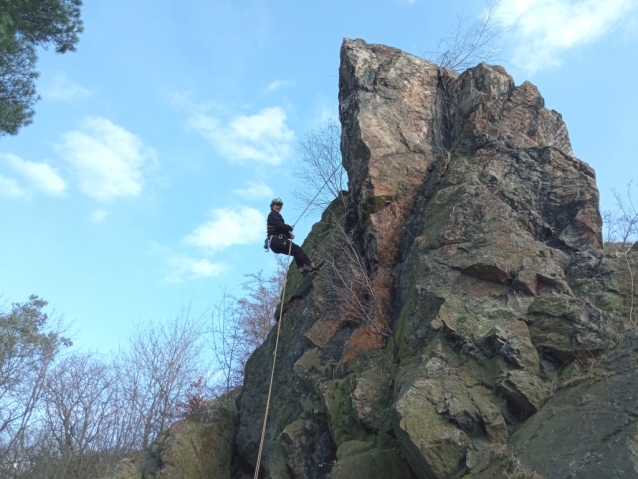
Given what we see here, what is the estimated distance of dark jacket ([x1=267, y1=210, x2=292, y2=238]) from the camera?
10664 millimetres

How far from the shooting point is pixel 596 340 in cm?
583

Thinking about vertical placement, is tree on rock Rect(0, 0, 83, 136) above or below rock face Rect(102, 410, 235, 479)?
above

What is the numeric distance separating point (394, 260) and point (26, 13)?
28.8 feet

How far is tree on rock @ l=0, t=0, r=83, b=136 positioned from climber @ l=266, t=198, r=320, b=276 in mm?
5395

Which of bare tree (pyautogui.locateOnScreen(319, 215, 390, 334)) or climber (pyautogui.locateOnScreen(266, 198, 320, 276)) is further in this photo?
climber (pyautogui.locateOnScreen(266, 198, 320, 276))

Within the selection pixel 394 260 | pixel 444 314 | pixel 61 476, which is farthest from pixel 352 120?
pixel 61 476

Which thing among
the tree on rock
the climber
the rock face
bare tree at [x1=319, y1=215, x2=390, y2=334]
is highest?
the tree on rock

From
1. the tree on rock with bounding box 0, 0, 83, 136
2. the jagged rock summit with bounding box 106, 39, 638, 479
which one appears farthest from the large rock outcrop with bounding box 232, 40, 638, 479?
the tree on rock with bounding box 0, 0, 83, 136

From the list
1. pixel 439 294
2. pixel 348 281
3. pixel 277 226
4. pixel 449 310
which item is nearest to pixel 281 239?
pixel 277 226

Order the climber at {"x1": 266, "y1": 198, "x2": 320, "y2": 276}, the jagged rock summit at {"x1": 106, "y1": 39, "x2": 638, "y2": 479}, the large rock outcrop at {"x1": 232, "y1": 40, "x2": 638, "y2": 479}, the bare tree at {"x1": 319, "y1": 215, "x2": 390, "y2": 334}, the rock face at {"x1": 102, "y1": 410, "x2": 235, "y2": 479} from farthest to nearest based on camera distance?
the climber at {"x1": 266, "y1": 198, "x2": 320, "y2": 276}
the rock face at {"x1": 102, "y1": 410, "x2": 235, "y2": 479}
the bare tree at {"x1": 319, "y1": 215, "x2": 390, "y2": 334}
the large rock outcrop at {"x1": 232, "y1": 40, "x2": 638, "y2": 479}
the jagged rock summit at {"x1": 106, "y1": 39, "x2": 638, "y2": 479}

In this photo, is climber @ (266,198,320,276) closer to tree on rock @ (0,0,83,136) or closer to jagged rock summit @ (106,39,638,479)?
jagged rock summit @ (106,39,638,479)

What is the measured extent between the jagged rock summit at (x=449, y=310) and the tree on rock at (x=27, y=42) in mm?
5794

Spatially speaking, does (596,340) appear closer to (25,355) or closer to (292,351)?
(292,351)

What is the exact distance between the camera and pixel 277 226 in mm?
10688
